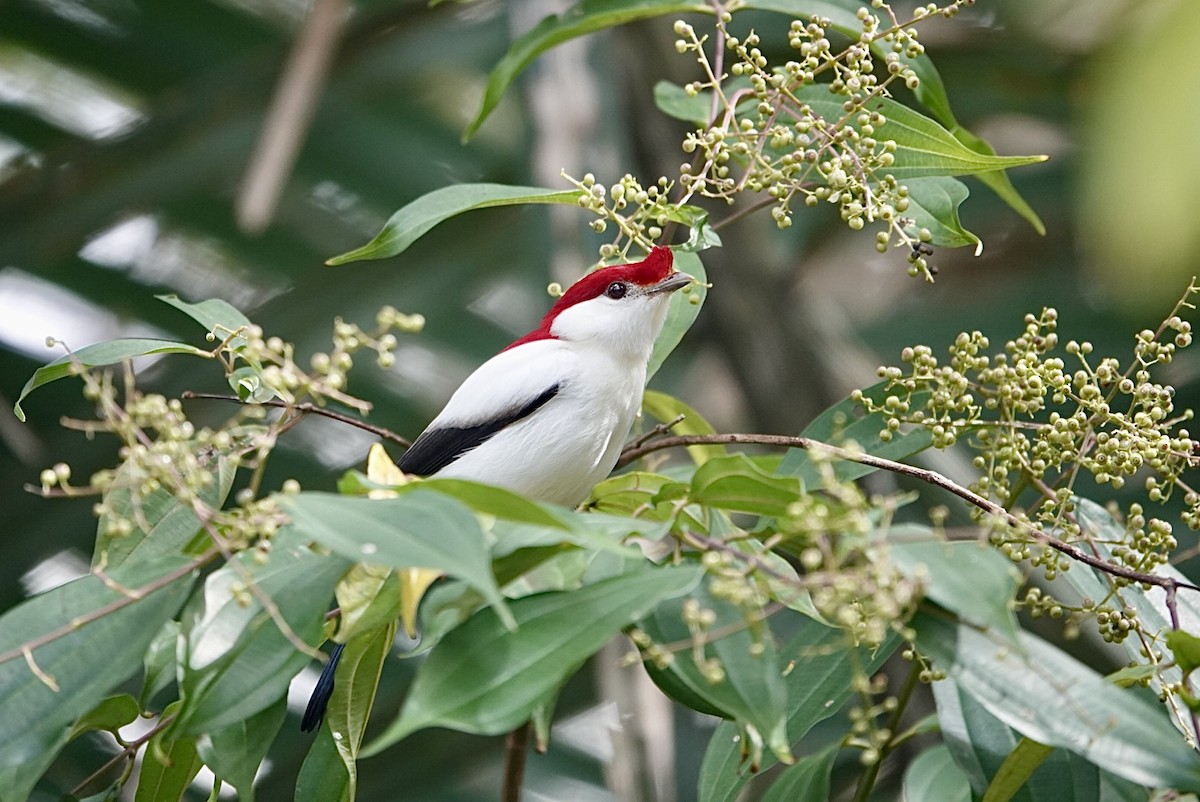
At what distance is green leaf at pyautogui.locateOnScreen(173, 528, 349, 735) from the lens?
3.20 feet

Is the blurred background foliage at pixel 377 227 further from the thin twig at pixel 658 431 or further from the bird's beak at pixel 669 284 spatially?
the thin twig at pixel 658 431

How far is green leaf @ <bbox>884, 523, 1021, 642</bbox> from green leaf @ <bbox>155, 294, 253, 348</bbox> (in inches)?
27.8

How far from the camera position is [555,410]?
1.82m

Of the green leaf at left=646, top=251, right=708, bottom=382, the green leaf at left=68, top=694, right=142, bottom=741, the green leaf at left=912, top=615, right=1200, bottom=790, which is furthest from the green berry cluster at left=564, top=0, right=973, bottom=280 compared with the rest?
the green leaf at left=68, top=694, right=142, bottom=741

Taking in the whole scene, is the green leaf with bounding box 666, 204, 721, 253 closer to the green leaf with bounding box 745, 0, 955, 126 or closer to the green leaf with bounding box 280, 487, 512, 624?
the green leaf with bounding box 745, 0, 955, 126

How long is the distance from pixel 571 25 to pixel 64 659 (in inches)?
40.9

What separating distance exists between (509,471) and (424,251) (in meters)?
1.91

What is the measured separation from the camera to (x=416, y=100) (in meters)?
3.97

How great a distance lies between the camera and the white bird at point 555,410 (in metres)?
1.78

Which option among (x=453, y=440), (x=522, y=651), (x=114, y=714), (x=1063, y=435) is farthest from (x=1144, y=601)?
(x=114, y=714)

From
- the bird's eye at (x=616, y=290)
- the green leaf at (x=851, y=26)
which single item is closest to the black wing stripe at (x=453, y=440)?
the bird's eye at (x=616, y=290)

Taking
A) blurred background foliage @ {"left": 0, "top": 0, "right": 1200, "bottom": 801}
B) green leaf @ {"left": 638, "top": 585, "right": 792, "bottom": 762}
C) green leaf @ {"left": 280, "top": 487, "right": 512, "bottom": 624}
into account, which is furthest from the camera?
blurred background foliage @ {"left": 0, "top": 0, "right": 1200, "bottom": 801}

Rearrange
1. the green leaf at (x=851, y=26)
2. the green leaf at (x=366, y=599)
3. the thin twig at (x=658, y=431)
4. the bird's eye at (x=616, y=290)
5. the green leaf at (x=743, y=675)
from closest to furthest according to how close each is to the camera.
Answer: the green leaf at (x=743, y=675) < the green leaf at (x=366, y=599) < the thin twig at (x=658, y=431) < the green leaf at (x=851, y=26) < the bird's eye at (x=616, y=290)

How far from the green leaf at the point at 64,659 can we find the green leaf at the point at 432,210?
461 millimetres
